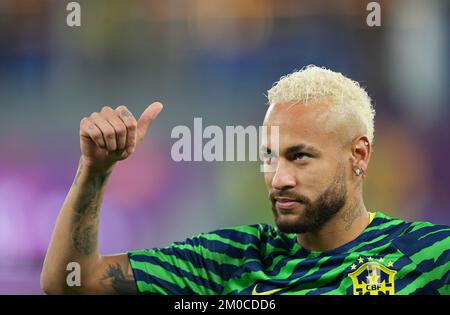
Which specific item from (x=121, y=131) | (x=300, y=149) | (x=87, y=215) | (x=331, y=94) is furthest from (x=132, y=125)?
(x=331, y=94)

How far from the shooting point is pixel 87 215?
177cm

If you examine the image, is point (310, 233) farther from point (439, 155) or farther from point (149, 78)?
point (149, 78)

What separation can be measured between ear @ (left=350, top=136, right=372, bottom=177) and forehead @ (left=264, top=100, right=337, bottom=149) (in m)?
0.09

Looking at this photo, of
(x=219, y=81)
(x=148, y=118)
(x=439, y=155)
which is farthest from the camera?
(x=219, y=81)

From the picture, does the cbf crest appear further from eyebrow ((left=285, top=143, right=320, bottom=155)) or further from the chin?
eyebrow ((left=285, top=143, right=320, bottom=155))

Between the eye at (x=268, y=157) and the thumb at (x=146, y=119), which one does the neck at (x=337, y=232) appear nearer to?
the eye at (x=268, y=157)

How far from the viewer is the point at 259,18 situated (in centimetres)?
343

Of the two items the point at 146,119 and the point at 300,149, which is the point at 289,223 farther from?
the point at 146,119

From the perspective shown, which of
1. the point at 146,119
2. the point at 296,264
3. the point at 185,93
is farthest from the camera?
the point at 185,93

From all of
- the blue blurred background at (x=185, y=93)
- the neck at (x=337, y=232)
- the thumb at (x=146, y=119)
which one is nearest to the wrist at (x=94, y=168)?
the thumb at (x=146, y=119)

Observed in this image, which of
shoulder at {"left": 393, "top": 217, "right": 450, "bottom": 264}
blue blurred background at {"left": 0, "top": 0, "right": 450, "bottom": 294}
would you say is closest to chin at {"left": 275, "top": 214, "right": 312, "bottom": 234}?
shoulder at {"left": 393, "top": 217, "right": 450, "bottom": 264}

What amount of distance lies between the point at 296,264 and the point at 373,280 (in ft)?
0.68

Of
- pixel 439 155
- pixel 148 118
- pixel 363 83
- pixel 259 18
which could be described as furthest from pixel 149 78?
pixel 148 118
